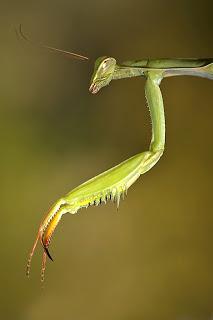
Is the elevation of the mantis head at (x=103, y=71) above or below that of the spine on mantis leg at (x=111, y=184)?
above

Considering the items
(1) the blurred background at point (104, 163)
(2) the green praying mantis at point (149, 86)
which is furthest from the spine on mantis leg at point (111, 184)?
(1) the blurred background at point (104, 163)

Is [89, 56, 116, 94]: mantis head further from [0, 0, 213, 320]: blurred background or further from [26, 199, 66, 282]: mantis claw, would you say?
[0, 0, 213, 320]: blurred background

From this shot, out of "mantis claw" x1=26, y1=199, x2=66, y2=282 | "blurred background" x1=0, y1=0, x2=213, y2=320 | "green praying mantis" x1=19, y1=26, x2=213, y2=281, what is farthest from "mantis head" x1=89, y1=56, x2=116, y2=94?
"blurred background" x1=0, y1=0, x2=213, y2=320

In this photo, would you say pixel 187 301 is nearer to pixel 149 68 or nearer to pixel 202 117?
pixel 202 117

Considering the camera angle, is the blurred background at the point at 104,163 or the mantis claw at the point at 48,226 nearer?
the mantis claw at the point at 48,226

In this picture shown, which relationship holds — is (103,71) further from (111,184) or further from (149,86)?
(111,184)

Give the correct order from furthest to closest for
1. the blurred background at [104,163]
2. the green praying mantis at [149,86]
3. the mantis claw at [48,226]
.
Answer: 1. the blurred background at [104,163]
2. the green praying mantis at [149,86]
3. the mantis claw at [48,226]

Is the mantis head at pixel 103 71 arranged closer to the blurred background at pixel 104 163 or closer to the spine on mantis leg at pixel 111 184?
the spine on mantis leg at pixel 111 184
